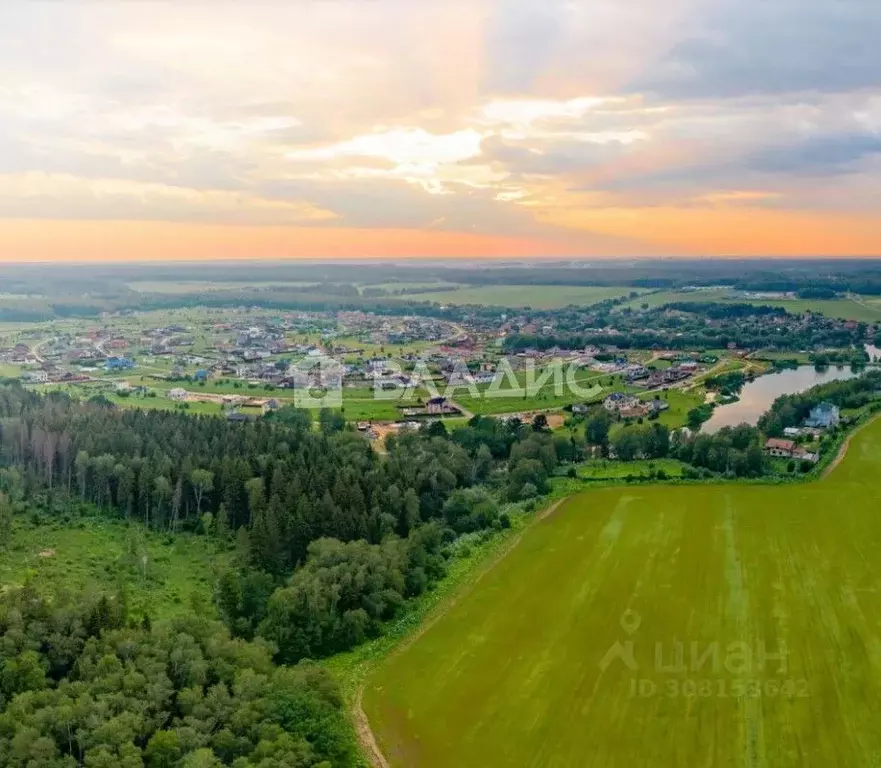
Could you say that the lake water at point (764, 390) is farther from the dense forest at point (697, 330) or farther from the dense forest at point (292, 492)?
the dense forest at point (292, 492)

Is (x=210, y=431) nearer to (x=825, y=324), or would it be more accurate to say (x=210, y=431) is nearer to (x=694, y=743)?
(x=694, y=743)

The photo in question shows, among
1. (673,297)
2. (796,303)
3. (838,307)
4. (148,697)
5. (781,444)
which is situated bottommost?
(148,697)

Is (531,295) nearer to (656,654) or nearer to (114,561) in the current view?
(114,561)

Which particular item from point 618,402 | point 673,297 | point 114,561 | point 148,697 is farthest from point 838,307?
point 148,697

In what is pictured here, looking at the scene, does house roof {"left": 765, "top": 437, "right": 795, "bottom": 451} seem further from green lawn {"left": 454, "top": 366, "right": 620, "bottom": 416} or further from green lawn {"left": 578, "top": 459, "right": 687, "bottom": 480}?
green lawn {"left": 454, "top": 366, "right": 620, "bottom": 416}

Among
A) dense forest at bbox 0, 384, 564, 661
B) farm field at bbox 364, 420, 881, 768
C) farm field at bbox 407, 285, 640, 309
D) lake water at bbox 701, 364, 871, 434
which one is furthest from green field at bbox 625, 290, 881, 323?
farm field at bbox 364, 420, 881, 768
